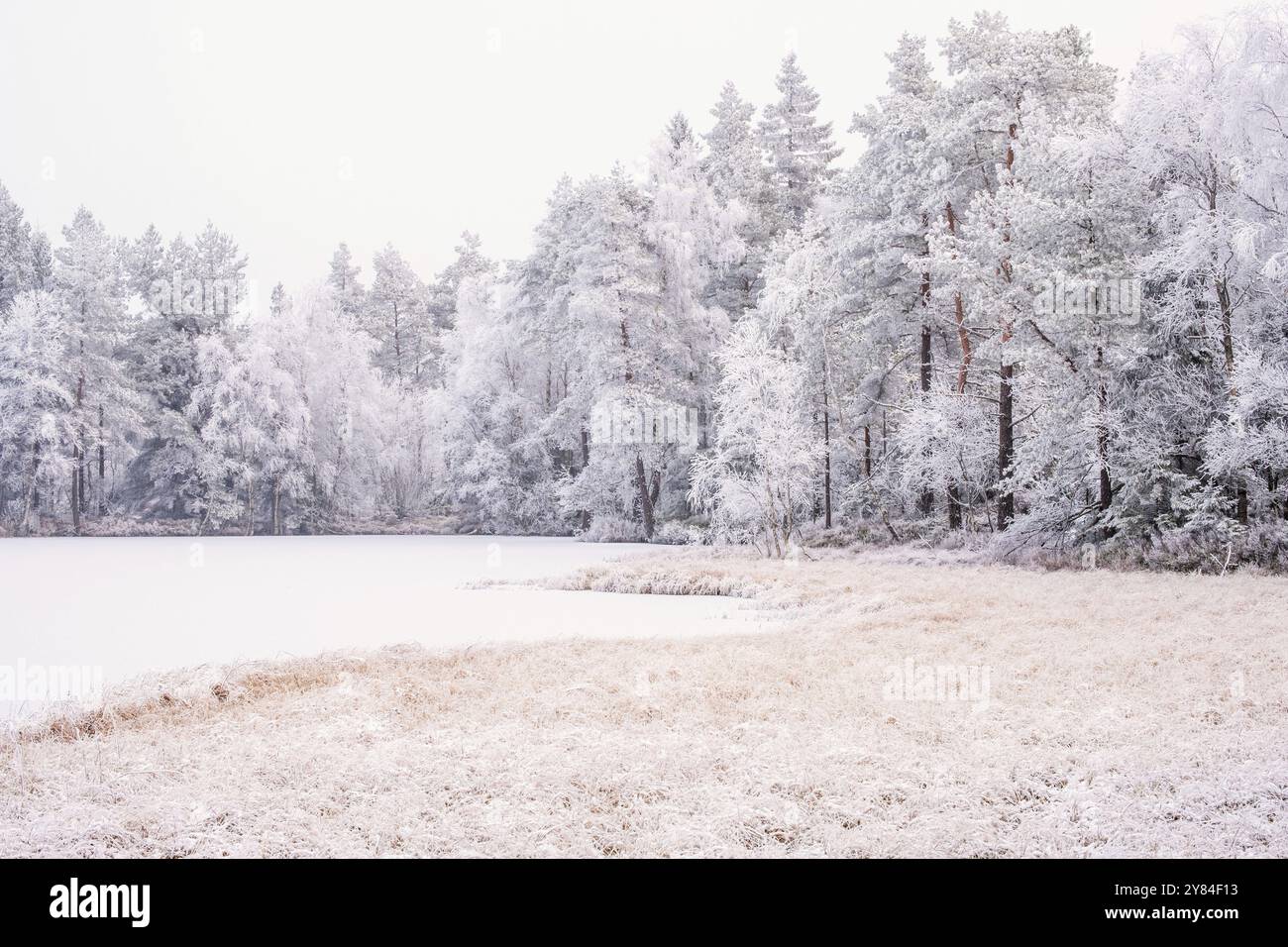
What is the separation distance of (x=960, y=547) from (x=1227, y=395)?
7.40 m

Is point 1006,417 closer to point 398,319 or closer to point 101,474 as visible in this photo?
point 101,474

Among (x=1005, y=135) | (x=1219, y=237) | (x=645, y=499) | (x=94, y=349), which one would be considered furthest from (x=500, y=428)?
(x=1219, y=237)

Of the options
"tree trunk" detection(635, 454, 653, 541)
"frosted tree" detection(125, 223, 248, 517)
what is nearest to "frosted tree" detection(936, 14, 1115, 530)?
"tree trunk" detection(635, 454, 653, 541)

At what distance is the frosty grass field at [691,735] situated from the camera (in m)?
4.85

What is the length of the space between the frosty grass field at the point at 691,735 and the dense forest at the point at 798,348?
6228mm

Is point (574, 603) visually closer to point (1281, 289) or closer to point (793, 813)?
point (793, 813)

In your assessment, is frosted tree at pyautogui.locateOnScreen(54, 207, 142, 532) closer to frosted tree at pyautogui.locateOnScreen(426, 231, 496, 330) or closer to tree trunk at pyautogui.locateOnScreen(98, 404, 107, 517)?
tree trunk at pyautogui.locateOnScreen(98, 404, 107, 517)

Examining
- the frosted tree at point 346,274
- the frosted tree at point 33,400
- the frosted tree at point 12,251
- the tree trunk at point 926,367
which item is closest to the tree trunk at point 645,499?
the tree trunk at point 926,367

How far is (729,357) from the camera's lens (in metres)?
26.9

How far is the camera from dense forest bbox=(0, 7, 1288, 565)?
1784cm

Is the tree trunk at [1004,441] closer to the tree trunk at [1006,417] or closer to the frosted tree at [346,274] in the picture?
the tree trunk at [1006,417]

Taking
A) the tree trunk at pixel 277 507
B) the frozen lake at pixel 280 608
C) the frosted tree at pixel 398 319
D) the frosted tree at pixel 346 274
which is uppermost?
the frosted tree at pixel 346 274

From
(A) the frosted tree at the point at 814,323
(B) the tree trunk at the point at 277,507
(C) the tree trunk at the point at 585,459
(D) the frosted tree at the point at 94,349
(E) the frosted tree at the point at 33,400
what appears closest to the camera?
(A) the frosted tree at the point at 814,323
